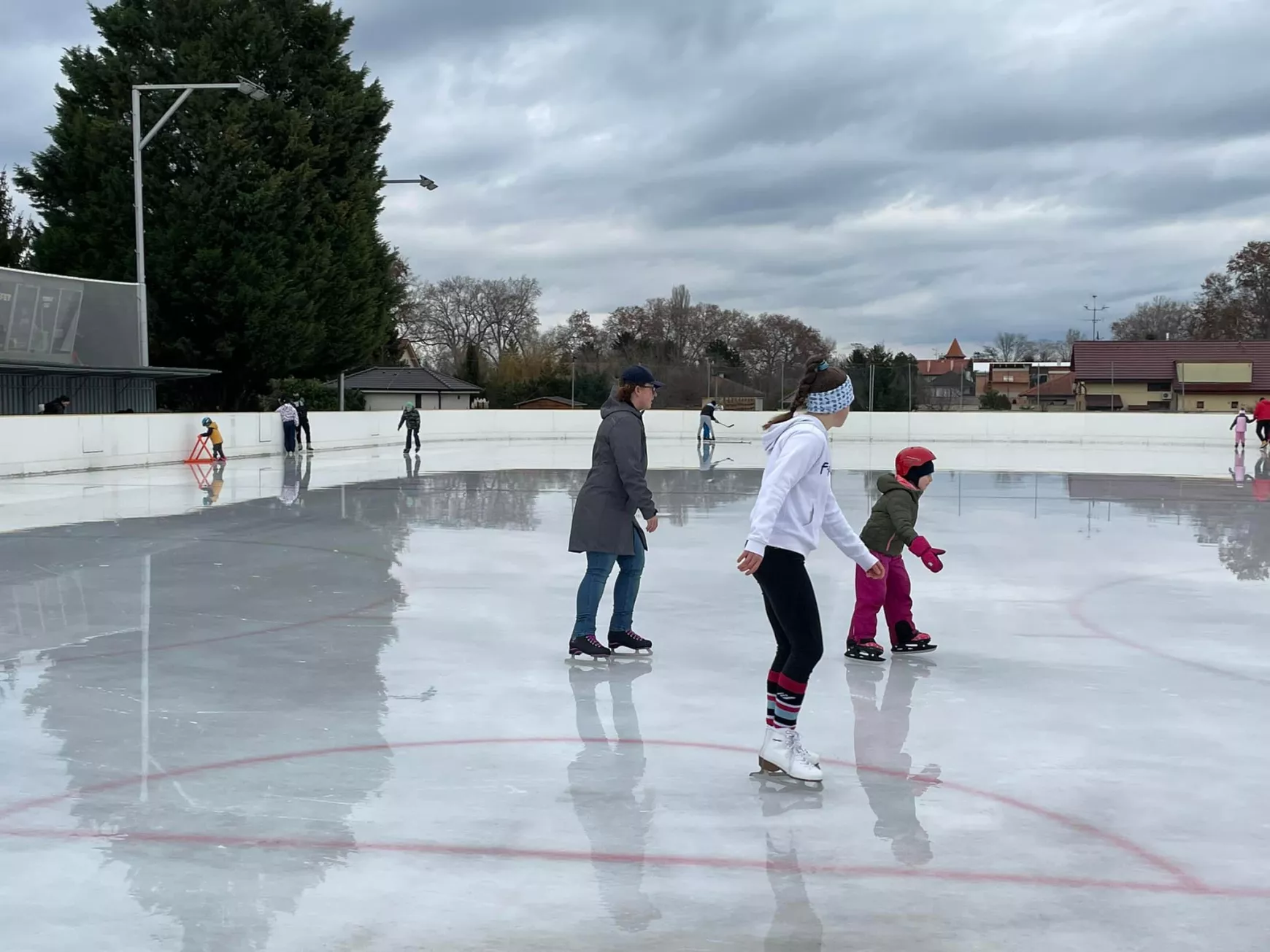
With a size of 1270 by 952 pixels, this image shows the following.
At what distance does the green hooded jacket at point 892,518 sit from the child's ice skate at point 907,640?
46 cm

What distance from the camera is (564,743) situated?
215 inches

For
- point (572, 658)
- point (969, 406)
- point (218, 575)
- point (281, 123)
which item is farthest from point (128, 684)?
point (969, 406)

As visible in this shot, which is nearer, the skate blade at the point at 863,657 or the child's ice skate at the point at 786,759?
the child's ice skate at the point at 786,759

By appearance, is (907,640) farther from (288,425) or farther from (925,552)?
(288,425)

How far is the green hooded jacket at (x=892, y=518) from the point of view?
278 inches

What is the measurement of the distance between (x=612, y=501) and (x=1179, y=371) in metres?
67.3

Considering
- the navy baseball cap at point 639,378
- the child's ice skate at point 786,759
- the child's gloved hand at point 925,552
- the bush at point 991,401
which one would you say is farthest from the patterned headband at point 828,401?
the bush at point 991,401

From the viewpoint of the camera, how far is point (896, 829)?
4.36 metres

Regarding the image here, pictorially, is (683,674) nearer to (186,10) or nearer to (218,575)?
(218,575)

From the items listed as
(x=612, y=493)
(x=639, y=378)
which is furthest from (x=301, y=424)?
(x=639, y=378)

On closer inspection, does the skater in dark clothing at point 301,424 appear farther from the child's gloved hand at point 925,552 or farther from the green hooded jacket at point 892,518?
the child's gloved hand at point 925,552

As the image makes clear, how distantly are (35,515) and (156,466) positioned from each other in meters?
10.2

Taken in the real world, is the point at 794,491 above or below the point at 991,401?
below

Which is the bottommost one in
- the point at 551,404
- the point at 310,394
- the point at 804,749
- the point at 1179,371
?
the point at 804,749
